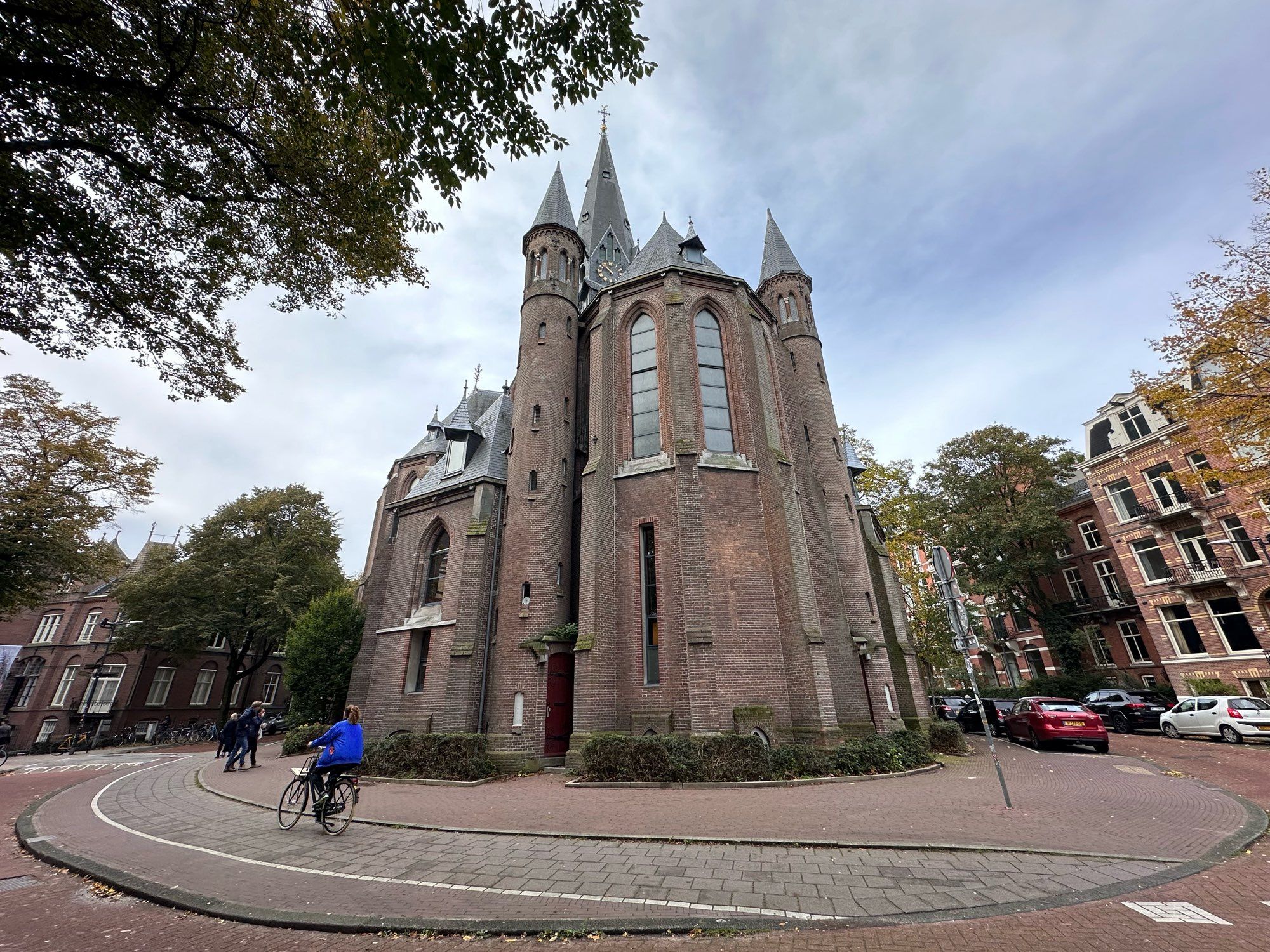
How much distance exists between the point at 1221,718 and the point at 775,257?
21750 mm

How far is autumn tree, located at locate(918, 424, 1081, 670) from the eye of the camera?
3073 cm

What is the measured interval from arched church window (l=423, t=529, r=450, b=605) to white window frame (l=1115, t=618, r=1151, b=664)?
1442 inches

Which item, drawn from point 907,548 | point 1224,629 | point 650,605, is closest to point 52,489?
point 650,605

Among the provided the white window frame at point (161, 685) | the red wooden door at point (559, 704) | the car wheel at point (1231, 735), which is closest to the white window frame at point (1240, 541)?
the car wheel at point (1231, 735)

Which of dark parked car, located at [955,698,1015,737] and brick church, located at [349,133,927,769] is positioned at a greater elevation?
brick church, located at [349,133,927,769]

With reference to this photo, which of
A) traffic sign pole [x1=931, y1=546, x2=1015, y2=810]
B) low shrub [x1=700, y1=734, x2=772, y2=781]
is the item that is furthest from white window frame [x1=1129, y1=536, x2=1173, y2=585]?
low shrub [x1=700, y1=734, x2=772, y2=781]

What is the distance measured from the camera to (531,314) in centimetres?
2034

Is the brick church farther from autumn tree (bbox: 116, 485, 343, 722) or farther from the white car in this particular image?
autumn tree (bbox: 116, 485, 343, 722)

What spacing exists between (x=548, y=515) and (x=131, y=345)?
10.5 m

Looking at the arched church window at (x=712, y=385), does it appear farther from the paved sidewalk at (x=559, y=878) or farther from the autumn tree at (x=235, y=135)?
the paved sidewalk at (x=559, y=878)

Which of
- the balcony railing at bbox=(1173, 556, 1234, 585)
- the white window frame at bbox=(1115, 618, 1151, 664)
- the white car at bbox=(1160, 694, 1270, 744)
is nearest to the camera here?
the white car at bbox=(1160, 694, 1270, 744)

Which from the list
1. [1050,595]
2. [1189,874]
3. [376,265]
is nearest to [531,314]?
[376,265]

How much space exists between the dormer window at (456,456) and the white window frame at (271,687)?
29.7m

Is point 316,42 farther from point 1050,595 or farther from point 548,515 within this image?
point 1050,595
